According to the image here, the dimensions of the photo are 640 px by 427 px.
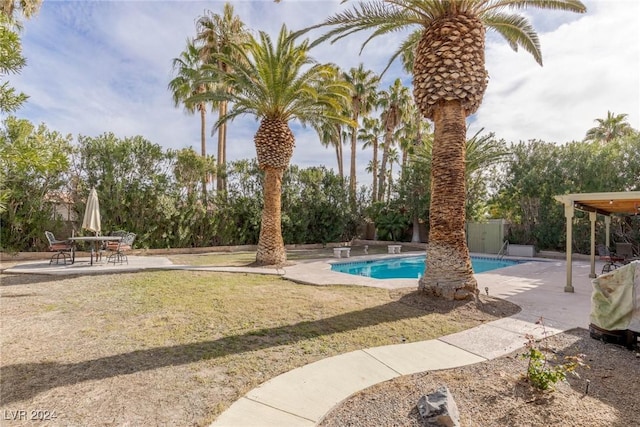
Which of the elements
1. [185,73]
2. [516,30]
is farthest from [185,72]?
[516,30]

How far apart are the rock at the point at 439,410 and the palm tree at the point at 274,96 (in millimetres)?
10040

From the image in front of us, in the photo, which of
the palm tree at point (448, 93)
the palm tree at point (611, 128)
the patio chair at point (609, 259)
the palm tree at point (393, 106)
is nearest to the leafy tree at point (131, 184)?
the palm tree at point (448, 93)

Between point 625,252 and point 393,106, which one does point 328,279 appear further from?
point 393,106

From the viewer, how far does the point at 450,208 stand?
7.09 metres

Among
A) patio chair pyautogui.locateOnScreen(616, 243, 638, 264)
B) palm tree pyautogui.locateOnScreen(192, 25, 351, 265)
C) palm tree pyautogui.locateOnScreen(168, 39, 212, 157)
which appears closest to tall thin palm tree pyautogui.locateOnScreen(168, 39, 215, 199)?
palm tree pyautogui.locateOnScreen(168, 39, 212, 157)

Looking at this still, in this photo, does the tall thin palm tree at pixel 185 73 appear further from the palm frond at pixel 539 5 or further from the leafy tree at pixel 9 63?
the palm frond at pixel 539 5

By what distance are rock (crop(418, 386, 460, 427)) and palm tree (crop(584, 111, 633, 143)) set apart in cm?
3574

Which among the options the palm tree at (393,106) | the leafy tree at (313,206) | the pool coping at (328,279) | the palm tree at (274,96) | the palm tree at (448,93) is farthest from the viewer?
the palm tree at (393,106)

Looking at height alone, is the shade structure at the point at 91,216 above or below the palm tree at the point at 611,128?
below

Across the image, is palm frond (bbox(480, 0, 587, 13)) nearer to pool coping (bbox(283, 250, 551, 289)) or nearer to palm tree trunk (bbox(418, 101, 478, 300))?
palm tree trunk (bbox(418, 101, 478, 300))

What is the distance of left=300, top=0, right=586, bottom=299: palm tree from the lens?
6910 millimetres

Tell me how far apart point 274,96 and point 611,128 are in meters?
33.4

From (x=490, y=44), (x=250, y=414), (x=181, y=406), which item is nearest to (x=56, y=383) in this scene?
(x=181, y=406)

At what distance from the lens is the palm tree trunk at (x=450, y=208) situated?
7055mm
